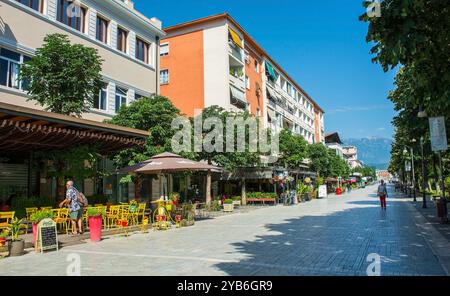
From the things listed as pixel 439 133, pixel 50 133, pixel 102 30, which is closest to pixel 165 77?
pixel 102 30

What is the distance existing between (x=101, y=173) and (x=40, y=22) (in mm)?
7874

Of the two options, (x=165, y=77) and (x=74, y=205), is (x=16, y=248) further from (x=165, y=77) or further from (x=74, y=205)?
(x=165, y=77)

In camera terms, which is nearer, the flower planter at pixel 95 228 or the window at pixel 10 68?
the flower planter at pixel 95 228

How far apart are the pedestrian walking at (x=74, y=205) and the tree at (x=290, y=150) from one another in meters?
28.7

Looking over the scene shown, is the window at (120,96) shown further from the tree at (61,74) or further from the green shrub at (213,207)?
the green shrub at (213,207)

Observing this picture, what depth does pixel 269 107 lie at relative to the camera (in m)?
47.1

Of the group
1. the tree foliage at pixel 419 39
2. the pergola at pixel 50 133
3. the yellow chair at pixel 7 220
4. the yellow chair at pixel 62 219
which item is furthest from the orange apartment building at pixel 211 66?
the tree foliage at pixel 419 39

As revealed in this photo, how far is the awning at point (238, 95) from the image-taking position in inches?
1426

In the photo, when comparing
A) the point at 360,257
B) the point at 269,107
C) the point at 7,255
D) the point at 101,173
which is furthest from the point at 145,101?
the point at 269,107

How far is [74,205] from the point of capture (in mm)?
12297

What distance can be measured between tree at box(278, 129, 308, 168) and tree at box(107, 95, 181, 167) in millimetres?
22082

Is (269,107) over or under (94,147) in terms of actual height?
over

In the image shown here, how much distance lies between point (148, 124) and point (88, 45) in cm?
598
